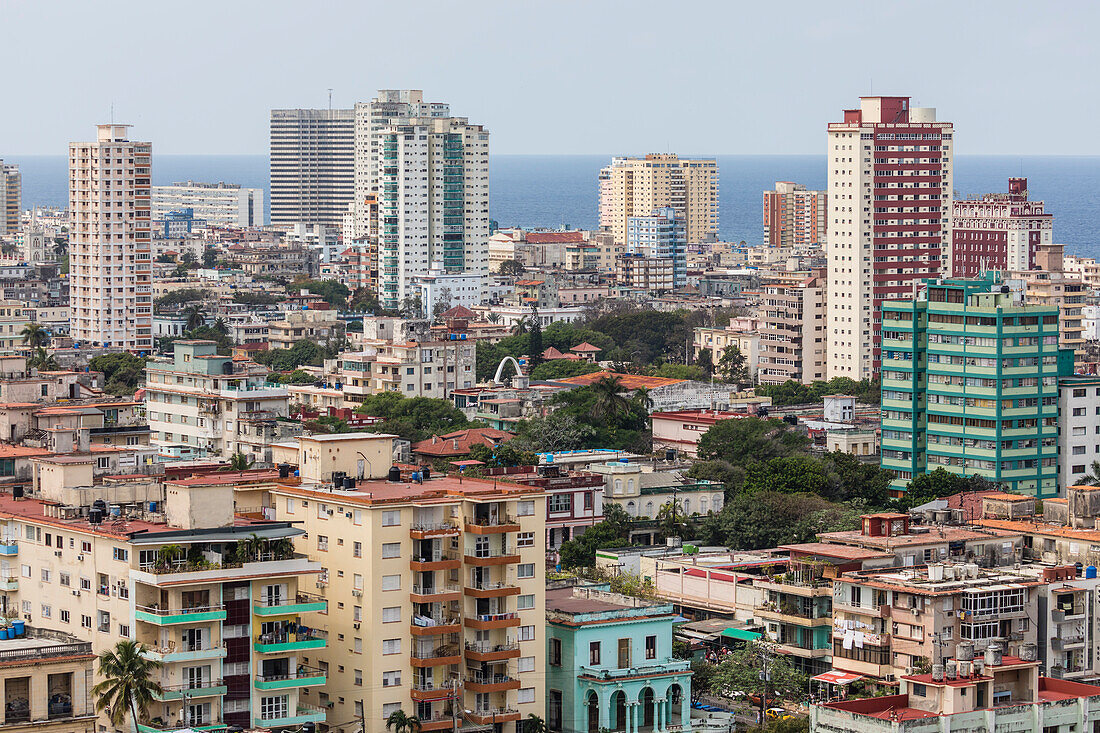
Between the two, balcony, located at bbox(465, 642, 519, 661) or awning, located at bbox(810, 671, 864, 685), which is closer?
balcony, located at bbox(465, 642, 519, 661)

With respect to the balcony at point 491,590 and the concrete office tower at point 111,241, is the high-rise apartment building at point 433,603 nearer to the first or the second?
the balcony at point 491,590

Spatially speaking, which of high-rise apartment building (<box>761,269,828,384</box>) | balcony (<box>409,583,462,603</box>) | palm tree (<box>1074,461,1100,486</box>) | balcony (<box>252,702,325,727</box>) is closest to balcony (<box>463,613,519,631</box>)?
balcony (<box>409,583,462,603</box>)

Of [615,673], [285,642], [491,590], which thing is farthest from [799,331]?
[285,642]

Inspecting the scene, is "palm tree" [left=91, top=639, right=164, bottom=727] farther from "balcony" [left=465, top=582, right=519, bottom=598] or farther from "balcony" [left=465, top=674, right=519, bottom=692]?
"balcony" [left=465, top=582, right=519, bottom=598]

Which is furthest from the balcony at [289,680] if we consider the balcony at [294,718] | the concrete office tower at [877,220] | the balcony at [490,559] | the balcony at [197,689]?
the concrete office tower at [877,220]

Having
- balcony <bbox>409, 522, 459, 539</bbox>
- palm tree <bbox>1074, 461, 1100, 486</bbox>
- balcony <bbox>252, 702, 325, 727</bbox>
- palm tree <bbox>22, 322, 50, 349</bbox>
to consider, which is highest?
palm tree <bbox>22, 322, 50, 349</bbox>

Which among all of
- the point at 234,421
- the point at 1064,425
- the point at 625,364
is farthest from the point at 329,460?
the point at 625,364

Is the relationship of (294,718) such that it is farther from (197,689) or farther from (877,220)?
(877,220)
